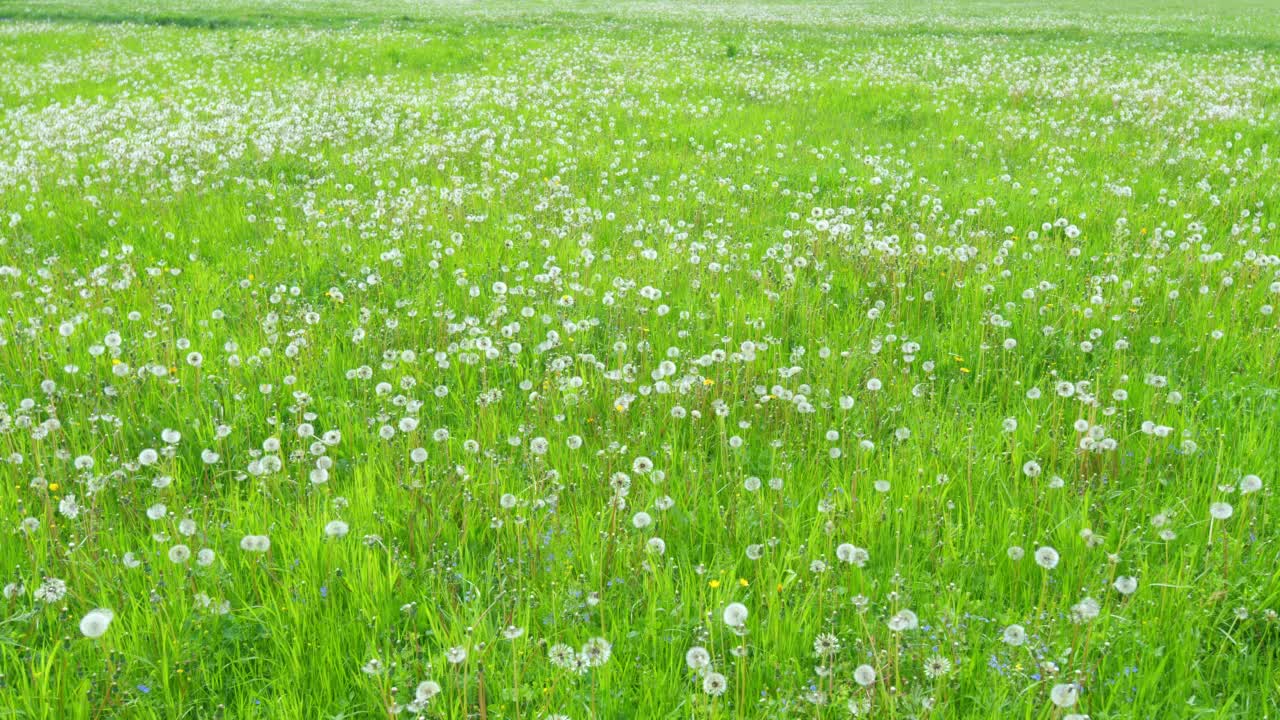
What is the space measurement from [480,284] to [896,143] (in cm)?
641

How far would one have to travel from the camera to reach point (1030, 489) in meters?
3.42

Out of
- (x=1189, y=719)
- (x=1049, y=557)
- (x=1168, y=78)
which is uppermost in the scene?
(x=1168, y=78)

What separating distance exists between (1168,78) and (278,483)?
52.8 feet

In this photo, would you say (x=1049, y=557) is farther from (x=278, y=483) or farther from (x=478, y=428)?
(x=278, y=483)

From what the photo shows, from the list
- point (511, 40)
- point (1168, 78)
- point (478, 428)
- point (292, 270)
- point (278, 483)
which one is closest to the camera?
point (278, 483)

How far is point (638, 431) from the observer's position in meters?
3.91

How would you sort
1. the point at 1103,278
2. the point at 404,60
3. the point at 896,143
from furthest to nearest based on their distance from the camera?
the point at 404,60, the point at 896,143, the point at 1103,278

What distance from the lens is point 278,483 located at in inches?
133

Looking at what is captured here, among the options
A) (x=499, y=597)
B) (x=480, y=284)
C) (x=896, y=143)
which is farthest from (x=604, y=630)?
(x=896, y=143)

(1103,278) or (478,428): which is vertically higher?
(1103,278)

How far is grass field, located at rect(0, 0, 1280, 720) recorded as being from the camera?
2580 mm

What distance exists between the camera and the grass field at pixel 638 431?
2.58m

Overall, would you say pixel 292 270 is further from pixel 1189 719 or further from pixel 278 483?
pixel 1189 719

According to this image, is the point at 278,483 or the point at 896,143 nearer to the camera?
the point at 278,483
